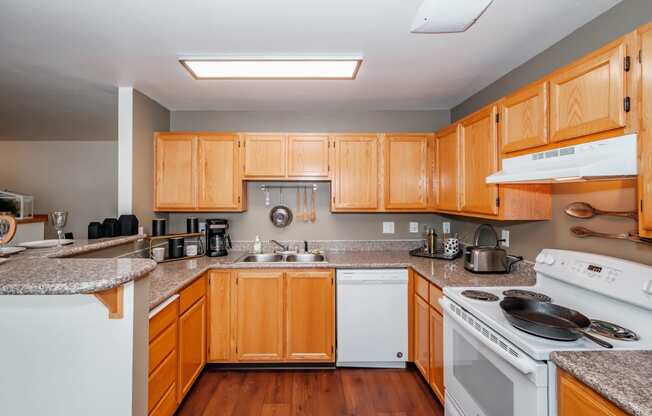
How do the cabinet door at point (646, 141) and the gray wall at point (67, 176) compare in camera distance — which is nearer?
the cabinet door at point (646, 141)

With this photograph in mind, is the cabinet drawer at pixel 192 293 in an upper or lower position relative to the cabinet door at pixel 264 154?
lower

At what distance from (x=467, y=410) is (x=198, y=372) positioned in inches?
75.9

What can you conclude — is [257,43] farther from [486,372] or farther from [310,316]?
[486,372]

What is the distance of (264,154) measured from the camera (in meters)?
2.91

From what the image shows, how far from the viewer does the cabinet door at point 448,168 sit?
2510 mm

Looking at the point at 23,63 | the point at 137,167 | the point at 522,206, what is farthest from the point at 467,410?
Answer: the point at 23,63

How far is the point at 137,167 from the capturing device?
263 cm

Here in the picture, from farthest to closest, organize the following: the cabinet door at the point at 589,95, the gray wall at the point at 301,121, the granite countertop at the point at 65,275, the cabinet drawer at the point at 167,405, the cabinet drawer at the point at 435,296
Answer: the gray wall at the point at 301,121
the cabinet drawer at the point at 435,296
the cabinet drawer at the point at 167,405
the cabinet door at the point at 589,95
the granite countertop at the point at 65,275

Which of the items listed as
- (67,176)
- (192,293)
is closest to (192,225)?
(192,293)

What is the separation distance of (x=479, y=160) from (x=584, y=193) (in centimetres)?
65

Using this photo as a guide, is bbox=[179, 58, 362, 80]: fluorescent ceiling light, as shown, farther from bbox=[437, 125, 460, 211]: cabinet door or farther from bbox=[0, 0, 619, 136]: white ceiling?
bbox=[437, 125, 460, 211]: cabinet door

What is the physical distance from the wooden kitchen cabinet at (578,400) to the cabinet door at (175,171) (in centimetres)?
287

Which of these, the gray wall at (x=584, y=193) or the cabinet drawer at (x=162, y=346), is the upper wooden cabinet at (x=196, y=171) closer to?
the cabinet drawer at (x=162, y=346)

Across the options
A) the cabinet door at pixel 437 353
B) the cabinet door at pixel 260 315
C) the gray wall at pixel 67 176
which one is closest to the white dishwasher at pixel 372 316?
the cabinet door at pixel 437 353
